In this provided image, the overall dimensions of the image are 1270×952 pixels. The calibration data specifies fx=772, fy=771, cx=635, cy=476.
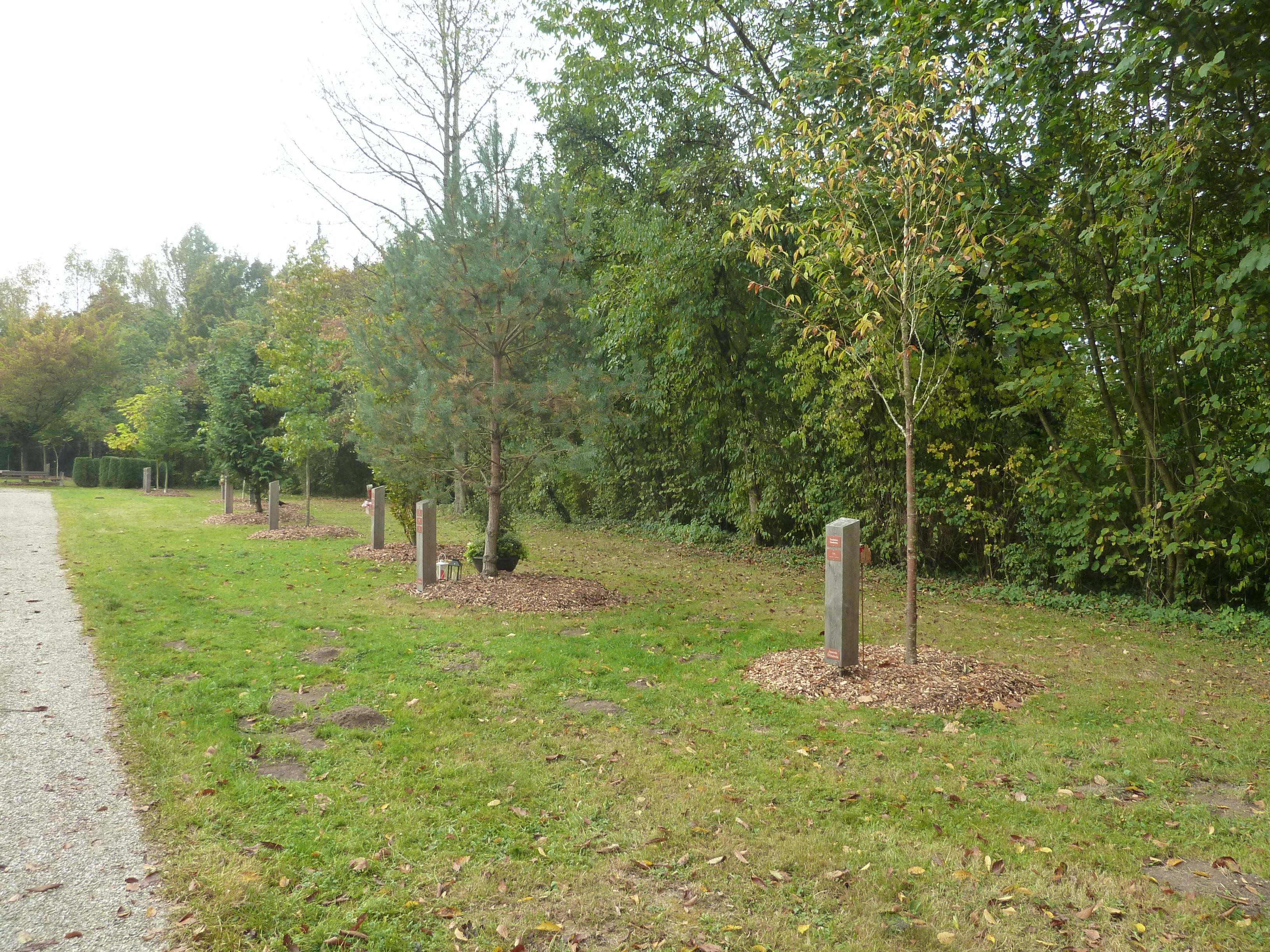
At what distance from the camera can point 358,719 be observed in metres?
5.06

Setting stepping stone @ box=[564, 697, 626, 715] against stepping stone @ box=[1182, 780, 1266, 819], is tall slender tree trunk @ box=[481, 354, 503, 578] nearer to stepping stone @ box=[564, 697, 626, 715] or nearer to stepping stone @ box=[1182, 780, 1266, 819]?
stepping stone @ box=[564, 697, 626, 715]

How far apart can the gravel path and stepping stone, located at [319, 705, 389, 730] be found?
1.18 metres

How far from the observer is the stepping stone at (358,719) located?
4.97 meters

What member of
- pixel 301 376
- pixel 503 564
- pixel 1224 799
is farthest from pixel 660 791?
pixel 301 376

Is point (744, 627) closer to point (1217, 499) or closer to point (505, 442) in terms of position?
point (505, 442)

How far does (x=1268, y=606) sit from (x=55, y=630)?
39.9ft

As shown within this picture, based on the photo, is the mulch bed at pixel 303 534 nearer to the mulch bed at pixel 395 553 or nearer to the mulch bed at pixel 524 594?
the mulch bed at pixel 395 553

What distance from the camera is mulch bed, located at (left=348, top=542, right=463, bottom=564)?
1194 centimetres

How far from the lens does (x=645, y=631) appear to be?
7.77 m

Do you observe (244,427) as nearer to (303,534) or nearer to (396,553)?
(303,534)

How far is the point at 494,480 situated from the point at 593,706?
15.6 ft

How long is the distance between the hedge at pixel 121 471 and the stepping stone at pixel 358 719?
28.9 metres

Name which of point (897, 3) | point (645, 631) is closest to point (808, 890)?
point (645, 631)

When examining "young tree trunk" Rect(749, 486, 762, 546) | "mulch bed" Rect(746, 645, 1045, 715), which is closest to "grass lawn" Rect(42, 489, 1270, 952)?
"mulch bed" Rect(746, 645, 1045, 715)
